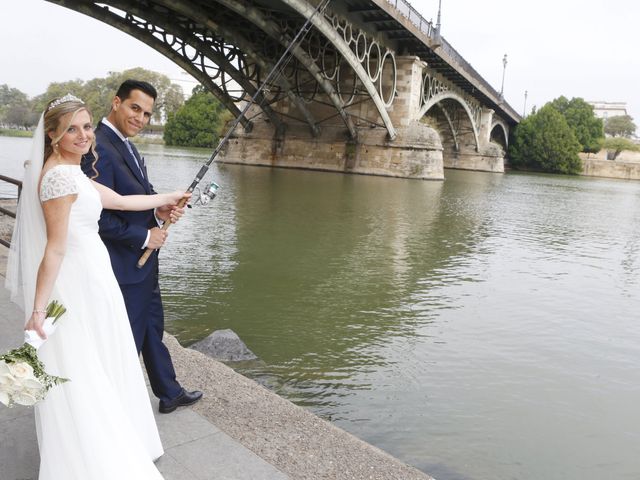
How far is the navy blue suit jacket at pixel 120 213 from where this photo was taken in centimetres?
267

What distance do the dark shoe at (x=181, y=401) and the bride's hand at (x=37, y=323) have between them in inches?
44.6

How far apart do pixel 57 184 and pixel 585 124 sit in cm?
8357

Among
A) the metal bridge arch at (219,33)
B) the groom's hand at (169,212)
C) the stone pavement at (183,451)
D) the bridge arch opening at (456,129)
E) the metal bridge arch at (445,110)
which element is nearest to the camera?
the stone pavement at (183,451)

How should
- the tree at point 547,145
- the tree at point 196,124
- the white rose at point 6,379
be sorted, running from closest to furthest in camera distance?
the white rose at point 6,379, the tree at point 547,145, the tree at point 196,124

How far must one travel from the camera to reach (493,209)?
1861 cm

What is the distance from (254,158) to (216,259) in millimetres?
25021

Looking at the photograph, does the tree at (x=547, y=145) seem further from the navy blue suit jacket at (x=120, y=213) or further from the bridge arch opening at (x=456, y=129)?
the navy blue suit jacket at (x=120, y=213)

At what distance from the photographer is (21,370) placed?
1.90m

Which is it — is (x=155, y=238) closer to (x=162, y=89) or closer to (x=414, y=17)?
(x=414, y=17)

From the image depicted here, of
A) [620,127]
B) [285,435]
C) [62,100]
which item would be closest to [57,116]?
[62,100]

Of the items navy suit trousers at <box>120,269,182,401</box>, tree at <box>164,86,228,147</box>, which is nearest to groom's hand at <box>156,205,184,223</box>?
navy suit trousers at <box>120,269,182,401</box>

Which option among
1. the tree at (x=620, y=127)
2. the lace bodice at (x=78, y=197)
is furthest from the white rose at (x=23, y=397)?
the tree at (x=620, y=127)

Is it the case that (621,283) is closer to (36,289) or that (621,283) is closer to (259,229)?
(259,229)

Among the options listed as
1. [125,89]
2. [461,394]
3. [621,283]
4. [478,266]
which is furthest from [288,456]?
[621,283]
